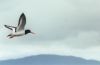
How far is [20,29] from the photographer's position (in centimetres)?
7288

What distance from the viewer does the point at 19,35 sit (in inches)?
2704

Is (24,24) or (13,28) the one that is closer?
(24,24)

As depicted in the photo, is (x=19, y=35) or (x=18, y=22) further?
(x=18, y=22)

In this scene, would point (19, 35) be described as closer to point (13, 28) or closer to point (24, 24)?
point (24, 24)

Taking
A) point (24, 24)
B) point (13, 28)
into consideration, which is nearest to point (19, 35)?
point (24, 24)

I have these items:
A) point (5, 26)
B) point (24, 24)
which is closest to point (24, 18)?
point (24, 24)

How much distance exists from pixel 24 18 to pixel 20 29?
363cm

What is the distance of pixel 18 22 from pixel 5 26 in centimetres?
332

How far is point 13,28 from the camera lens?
77000 millimetres

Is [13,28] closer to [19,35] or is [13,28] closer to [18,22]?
[18,22]

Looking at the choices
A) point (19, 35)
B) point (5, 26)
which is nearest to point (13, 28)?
point (5, 26)

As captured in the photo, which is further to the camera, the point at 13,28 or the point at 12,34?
the point at 13,28

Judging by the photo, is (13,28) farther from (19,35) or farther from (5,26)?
(19,35)

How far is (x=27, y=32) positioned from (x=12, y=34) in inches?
142
